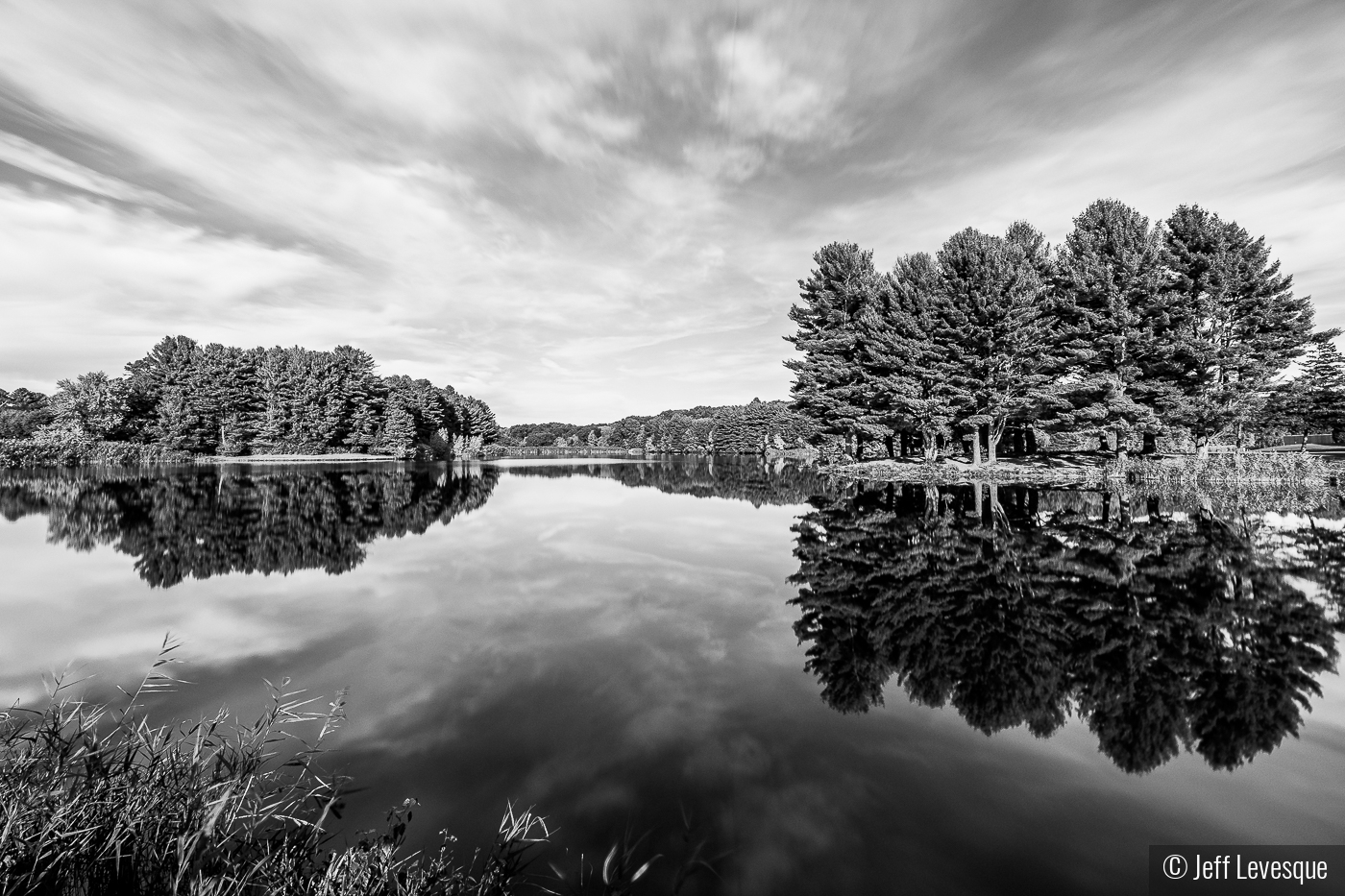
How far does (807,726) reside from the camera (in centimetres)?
497

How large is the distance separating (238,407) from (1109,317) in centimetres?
9902

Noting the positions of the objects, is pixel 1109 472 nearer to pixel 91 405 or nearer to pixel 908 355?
pixel 908 355

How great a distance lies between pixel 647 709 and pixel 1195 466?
3330 cm

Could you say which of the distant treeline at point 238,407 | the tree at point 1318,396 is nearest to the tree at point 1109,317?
the tree at point 1318,396

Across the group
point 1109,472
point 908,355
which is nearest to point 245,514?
point 908,355

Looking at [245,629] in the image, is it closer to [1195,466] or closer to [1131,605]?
[1131,605]

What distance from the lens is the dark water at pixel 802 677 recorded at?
143 inches

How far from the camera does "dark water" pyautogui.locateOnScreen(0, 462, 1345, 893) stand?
3.64 meters

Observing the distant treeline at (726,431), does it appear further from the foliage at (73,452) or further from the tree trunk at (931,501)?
the foliage at (73,452)

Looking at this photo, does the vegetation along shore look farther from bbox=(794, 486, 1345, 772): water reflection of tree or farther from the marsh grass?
the marsh grass

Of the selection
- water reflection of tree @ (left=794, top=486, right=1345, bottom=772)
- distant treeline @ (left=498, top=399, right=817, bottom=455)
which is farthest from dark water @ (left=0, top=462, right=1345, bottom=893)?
distant treeline @ (left=498, top=399, right=817, bottom=455)

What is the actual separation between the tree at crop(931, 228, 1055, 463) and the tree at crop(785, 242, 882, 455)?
6.34m

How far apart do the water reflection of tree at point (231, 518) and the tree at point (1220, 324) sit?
37.6 meters

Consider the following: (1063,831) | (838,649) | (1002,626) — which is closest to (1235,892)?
(1063,831)
